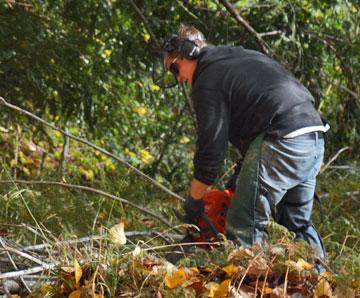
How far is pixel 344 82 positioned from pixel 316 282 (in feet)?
14.7

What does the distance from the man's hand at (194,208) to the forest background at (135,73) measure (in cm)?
92

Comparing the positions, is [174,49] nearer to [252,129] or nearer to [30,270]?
[252,129]

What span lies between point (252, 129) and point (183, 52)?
62 centimetres

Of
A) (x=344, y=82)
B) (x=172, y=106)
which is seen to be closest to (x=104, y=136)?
(x=172, y=106)

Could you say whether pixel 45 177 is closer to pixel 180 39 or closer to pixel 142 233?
pixel 142 233

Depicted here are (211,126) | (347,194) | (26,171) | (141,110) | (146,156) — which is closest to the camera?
(211,126)

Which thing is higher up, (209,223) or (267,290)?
(267,290)

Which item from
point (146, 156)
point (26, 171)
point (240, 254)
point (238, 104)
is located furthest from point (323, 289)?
point (146, 156)

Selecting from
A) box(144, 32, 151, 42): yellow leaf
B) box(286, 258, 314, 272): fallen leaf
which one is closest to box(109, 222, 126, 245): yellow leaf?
box(286, 258, 314, 272): fallen leaf

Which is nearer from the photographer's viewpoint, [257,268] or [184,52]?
[257,268]

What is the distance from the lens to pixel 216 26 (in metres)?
5.75

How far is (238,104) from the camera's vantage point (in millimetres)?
3861

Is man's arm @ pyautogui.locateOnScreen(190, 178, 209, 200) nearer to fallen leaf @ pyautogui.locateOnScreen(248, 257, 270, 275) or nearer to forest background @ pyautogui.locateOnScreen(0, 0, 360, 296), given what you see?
forest background @ pyautogui.locateOnScreen(0, 0, 360, 296)

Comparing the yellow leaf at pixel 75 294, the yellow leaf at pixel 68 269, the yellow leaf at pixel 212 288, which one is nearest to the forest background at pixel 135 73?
the yellow leaf at pixel 68 269
